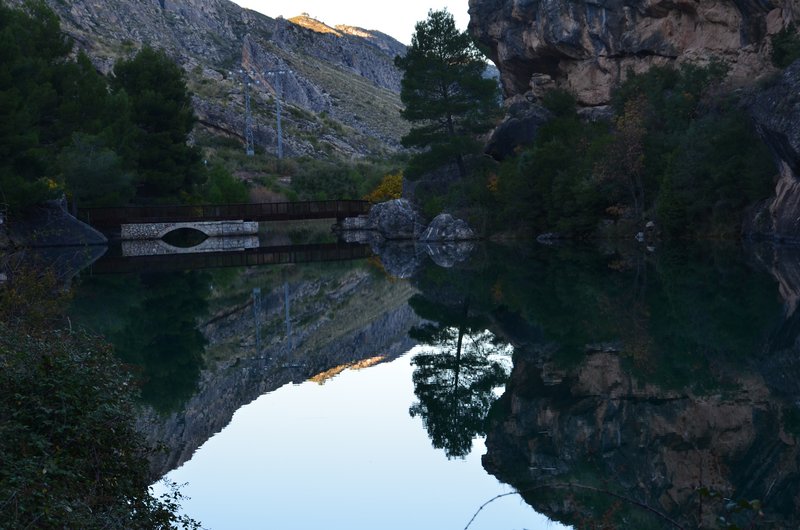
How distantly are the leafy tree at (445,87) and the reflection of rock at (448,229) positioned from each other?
4.99m

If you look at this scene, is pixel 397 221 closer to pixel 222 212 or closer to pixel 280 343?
pixel 222 212

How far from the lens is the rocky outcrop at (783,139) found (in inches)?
1168

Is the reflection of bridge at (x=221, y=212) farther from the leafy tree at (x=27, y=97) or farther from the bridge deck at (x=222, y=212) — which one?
the leafy tree at (x=27, y=97)

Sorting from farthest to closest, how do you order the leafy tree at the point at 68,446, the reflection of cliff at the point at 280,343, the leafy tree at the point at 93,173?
1. the leafy tree at the point at 93,173
2. the reflection of cliff at the point at 280,343
3. the leafy tree at the point at 68,446

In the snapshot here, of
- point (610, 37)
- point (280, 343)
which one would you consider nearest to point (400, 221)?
point (610, 37)

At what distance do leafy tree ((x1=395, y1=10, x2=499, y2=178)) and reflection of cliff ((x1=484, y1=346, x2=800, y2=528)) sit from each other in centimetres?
4033

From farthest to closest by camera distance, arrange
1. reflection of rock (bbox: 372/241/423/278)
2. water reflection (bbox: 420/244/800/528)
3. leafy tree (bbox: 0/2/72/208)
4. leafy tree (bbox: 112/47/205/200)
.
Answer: leafy tree (bbox: 112/47/205/200) → leafy tree (bbox: 0/2/72/208) → reflection of rock (bbox: 372/241/423/278) → water reflection (bbox: 420/244/800/528)

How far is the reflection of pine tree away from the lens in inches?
376

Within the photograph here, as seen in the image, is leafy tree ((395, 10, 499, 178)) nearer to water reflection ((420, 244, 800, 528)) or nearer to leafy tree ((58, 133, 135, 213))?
leafy tree ((58, 133, 135, 213))

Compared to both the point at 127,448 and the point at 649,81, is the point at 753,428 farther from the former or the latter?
the point at 649,81

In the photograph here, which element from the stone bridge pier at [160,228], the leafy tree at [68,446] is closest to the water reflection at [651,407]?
the leafy tree at [68,446]

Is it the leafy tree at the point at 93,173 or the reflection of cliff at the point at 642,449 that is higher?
the reflection of cliff at the point at 642,449

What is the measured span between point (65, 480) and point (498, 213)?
4060 centimetres

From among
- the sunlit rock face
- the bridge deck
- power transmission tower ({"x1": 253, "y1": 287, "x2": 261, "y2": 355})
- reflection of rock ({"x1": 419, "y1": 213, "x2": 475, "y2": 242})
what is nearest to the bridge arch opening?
the bridge deck
